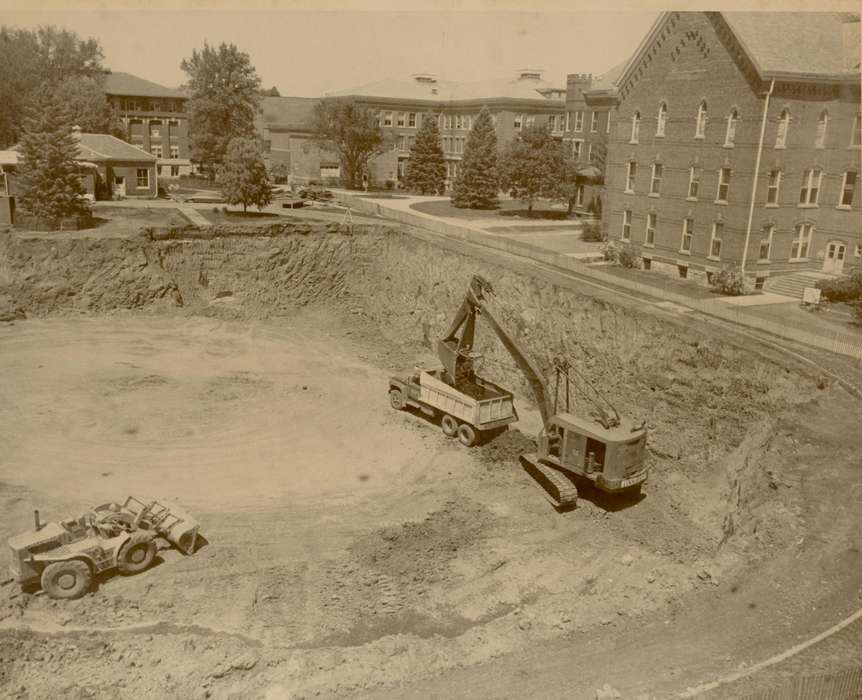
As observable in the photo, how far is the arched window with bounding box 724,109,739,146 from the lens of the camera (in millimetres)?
30844

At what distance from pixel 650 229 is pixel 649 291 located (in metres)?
6.96

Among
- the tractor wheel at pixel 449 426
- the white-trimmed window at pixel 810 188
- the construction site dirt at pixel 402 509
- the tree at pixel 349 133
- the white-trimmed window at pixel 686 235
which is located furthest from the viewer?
the tree at pixel 349 133

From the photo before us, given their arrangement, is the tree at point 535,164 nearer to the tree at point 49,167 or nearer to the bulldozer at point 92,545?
the tree at point 49,167

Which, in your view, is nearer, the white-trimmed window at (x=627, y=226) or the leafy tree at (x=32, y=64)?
the white-trimmed window at (x=627, y=226)

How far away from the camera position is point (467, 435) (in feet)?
78.8

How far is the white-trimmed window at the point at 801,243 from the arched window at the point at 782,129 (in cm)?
378

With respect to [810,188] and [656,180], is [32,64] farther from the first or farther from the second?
[810,188]

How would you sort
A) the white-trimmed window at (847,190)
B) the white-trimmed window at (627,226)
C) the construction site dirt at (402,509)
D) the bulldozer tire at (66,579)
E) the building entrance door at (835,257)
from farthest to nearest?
the white-trimmed window at (627,226), the building entrance door at (835,257), the white-trimmed window at (847,190), the bulldozer tire at (66,579), the construction site dirt at (402,509)

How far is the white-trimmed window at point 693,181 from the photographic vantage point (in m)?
33.5

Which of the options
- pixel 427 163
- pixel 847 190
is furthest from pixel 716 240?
pixel 427 163

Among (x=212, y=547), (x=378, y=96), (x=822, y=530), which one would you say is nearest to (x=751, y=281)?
(x=822, y=530)

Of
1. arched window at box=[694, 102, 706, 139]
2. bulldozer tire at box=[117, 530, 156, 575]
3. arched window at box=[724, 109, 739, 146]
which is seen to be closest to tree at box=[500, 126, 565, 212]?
arched window at box=[694, 102, 706, 139]

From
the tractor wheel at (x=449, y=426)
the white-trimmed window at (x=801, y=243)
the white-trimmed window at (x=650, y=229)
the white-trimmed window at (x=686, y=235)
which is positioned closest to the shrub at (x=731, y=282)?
the white-trimmed window at (x=801, y=243)

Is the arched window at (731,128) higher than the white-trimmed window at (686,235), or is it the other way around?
the arched window at (731,128)
